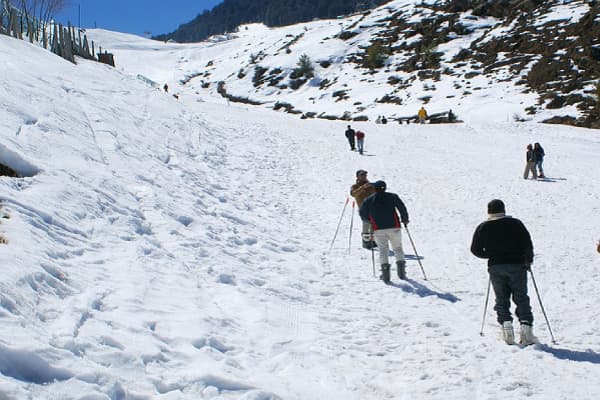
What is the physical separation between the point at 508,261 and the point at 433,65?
2497 inches

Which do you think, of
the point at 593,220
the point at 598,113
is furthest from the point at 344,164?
the point at 598,113

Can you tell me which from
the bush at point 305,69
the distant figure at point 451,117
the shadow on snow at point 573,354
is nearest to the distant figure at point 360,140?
the distant figure at point 451,117

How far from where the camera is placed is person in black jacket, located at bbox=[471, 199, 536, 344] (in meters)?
6.12

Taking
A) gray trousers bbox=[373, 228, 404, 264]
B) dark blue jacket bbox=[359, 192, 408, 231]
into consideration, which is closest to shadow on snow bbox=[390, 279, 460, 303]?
gray trousers bbox=[373, 228, 404, 264]

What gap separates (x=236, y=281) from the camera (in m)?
A: 7.87

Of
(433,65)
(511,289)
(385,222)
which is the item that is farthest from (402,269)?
(433,65)

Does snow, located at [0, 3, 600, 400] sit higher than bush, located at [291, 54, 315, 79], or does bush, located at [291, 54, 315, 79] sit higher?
bush, located at [291, 54, 315, 79]

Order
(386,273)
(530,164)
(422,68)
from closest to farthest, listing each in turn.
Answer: (386,273)
(530,164)
(422,68)

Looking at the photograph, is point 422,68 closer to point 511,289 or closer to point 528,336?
point 511,289

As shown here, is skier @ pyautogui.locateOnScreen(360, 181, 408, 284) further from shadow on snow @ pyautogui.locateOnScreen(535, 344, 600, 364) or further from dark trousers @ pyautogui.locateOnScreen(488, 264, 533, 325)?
shadow on snow @ pyautogui.locateOnScreen(535, 344, 600, 364)

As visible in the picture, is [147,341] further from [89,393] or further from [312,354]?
[312,354]

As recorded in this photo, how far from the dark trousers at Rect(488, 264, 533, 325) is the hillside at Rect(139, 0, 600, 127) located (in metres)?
31.9

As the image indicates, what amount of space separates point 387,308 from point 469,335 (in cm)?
135

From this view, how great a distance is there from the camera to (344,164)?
22.3 m
